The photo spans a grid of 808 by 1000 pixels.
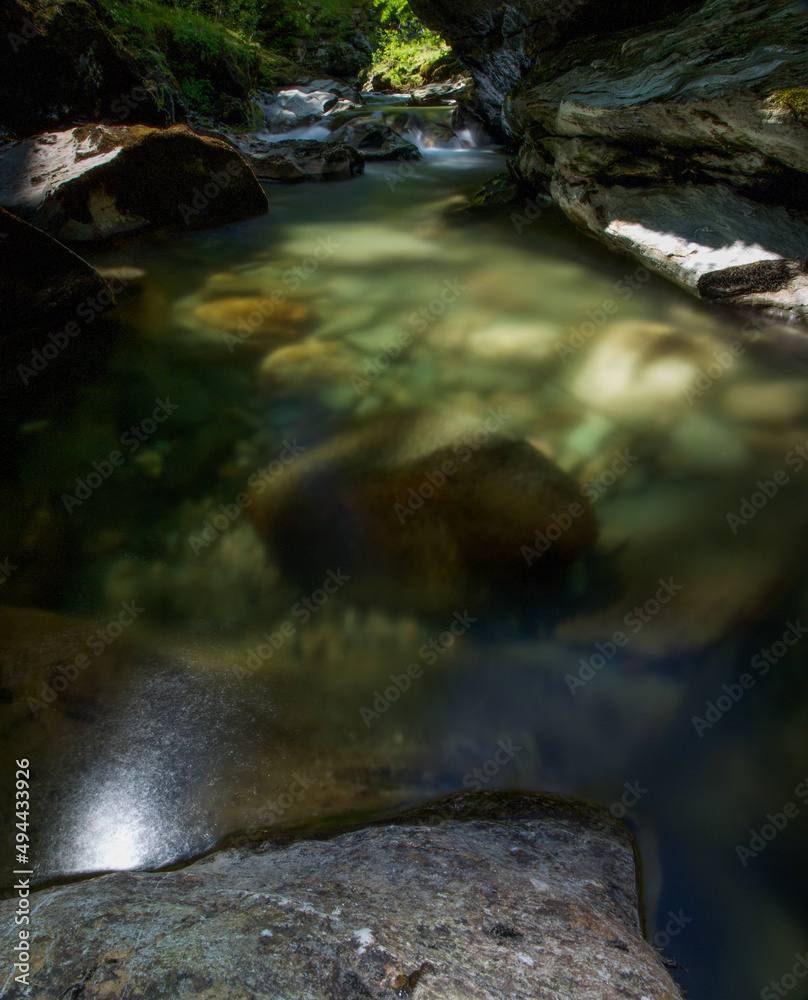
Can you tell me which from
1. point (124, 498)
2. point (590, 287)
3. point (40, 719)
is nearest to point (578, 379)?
point (590, 287)

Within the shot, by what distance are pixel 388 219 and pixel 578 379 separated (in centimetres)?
451

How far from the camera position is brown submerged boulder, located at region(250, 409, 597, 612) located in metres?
2.70

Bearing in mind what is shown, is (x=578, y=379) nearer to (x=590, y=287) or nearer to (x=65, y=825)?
(x=590, y=287)

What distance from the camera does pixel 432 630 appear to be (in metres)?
2.56

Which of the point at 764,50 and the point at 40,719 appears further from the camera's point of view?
the point at 764,50

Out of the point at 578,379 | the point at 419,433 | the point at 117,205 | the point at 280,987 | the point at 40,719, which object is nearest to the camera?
the point at 280,987

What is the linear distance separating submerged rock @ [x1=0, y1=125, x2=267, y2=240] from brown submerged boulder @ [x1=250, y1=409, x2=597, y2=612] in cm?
473

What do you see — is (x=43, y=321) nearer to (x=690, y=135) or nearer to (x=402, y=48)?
(x=690, y=135)

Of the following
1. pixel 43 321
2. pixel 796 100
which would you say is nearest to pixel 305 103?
pixel 43 321

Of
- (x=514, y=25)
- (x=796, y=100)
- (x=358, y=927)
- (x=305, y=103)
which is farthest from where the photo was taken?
(x=305, y=103)

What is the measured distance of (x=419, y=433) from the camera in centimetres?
340

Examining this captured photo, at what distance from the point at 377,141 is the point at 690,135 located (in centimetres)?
763

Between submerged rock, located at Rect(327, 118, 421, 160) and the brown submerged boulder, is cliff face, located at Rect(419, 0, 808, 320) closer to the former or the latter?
the brown submerged boulder

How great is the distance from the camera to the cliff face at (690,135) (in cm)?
409
